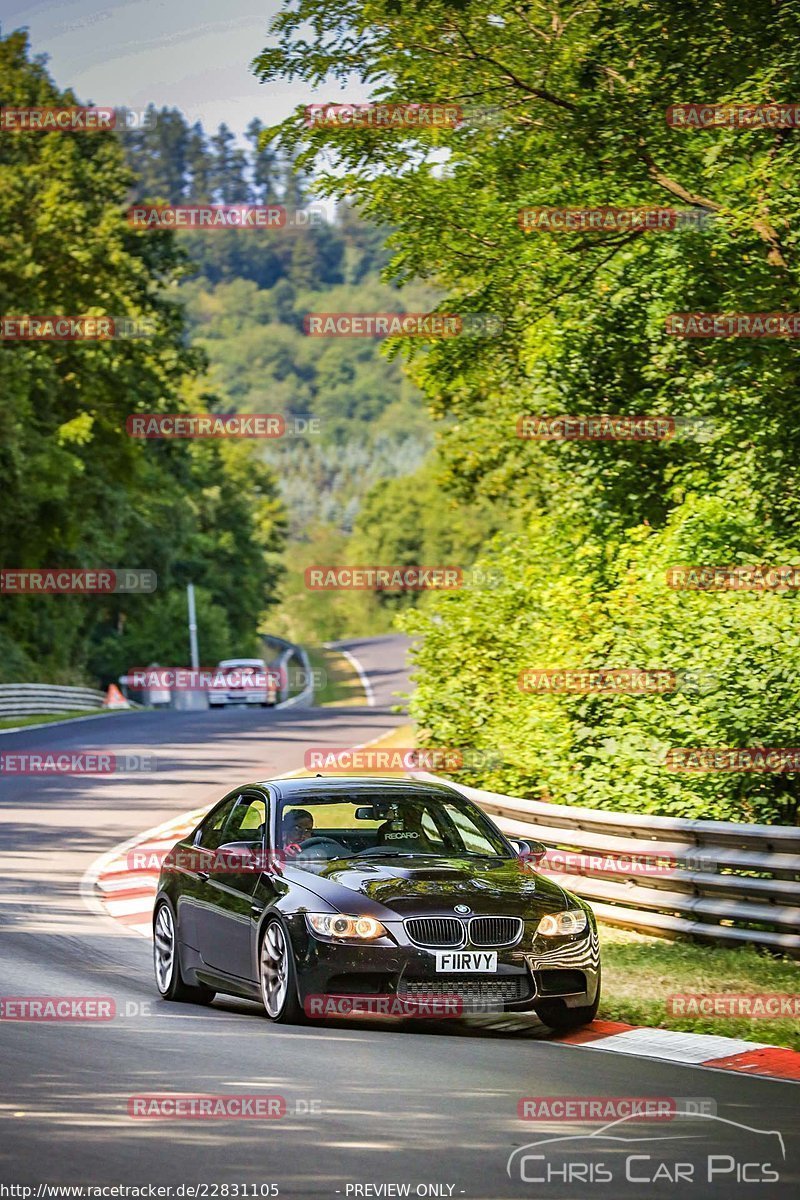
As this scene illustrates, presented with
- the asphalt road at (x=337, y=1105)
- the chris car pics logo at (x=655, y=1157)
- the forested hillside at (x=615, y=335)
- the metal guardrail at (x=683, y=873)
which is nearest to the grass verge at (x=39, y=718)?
the forested hillside at (x=615, y=335)

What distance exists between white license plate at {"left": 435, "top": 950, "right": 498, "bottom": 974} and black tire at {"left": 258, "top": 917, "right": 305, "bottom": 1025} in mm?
796

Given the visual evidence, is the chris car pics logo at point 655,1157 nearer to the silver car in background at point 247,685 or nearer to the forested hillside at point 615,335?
the forested hillside at point 615,335

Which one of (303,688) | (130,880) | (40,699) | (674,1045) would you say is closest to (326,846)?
(674,1045)

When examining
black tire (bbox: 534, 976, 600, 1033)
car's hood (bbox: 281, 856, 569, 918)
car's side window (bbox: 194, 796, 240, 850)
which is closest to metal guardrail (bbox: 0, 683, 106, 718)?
car's side window (bbox: 194, 796, 240, 850)

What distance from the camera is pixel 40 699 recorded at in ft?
161

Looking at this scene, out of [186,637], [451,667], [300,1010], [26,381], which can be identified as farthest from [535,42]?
[186,637]

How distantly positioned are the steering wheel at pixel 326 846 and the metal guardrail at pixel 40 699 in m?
35.5

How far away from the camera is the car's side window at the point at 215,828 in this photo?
36.0 feet

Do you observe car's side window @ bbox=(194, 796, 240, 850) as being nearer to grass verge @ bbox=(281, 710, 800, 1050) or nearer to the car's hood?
the car's hood

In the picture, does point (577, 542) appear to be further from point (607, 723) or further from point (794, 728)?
point (794, 728)

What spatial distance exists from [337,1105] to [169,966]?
3.88 metres

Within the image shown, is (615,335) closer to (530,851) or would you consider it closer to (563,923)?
(530,851)

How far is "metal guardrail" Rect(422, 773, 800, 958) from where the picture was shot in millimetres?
11109

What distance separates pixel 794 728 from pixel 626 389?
745 centimetres
